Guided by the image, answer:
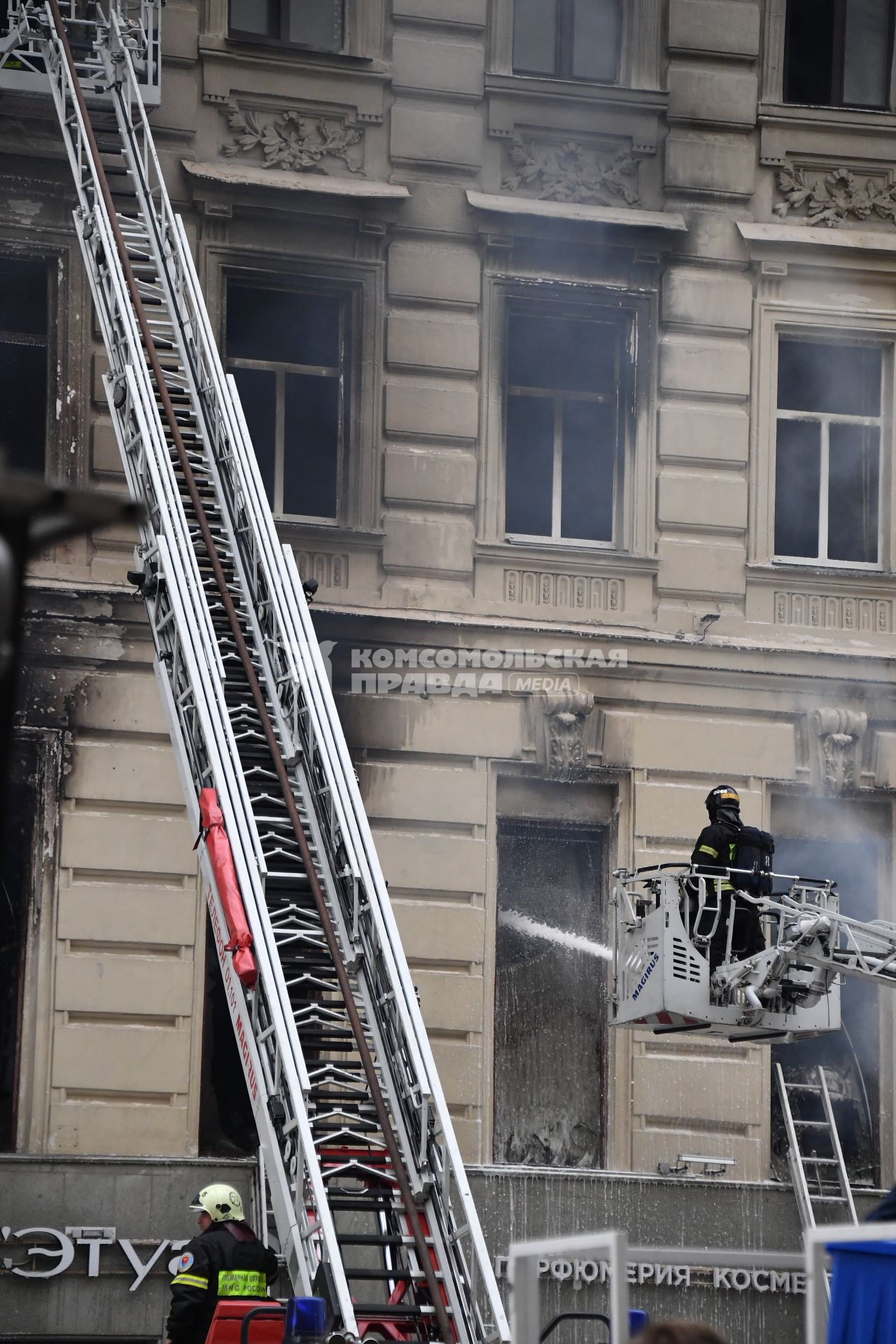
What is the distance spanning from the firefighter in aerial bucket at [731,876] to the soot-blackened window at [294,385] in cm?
555

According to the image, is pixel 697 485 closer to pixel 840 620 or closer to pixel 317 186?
pixel 840 620

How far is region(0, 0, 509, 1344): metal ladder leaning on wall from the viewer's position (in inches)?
432

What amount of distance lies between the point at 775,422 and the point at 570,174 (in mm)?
A: 2896

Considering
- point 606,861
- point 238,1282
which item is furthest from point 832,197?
point 238,1282

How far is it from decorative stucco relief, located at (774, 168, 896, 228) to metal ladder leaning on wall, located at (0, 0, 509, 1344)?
5.94 m

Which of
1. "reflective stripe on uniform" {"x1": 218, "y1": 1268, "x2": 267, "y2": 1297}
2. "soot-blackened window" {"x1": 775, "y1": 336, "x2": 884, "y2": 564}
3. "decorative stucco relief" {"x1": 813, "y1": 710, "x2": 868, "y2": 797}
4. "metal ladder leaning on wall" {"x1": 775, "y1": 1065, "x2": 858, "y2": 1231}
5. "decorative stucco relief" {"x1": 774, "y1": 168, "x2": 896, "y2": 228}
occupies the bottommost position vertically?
"metal ladder leaning on wall" {"x1": 775, "y1": 1065, "x2": 858, "y2": 1231}

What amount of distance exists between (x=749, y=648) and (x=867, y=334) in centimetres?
329

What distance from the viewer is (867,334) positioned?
19.1 meters

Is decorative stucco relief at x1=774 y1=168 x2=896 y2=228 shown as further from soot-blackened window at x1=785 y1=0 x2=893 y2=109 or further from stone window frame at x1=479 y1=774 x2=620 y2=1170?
stone window frame at x1=479 y1=774 x2=620 y2=1170

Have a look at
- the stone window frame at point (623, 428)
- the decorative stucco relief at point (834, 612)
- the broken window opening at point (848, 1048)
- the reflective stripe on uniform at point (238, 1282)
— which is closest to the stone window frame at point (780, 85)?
the stone window frame at point (623, 428)

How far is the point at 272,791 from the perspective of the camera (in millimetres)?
13031

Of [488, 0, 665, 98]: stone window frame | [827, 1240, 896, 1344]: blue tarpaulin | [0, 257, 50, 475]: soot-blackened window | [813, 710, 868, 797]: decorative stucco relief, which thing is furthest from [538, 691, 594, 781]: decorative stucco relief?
[827, 1240, 896, 1344]: blue tarpaulin

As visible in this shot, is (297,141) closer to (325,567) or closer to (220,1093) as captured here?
(325,567)

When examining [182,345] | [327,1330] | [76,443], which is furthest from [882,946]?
[76,443]
